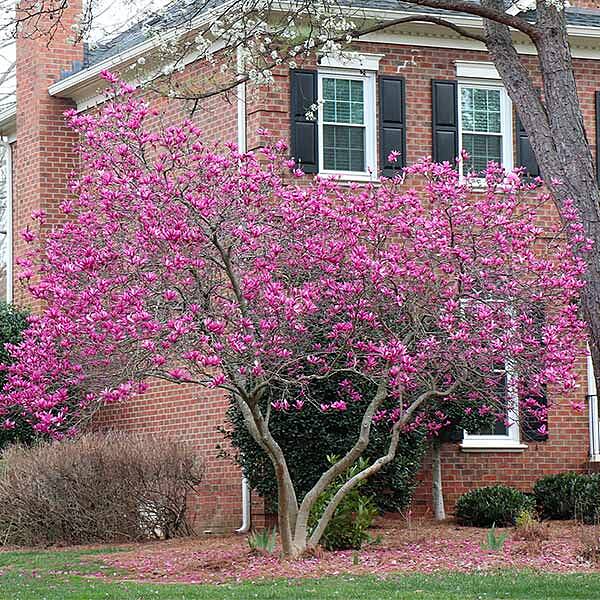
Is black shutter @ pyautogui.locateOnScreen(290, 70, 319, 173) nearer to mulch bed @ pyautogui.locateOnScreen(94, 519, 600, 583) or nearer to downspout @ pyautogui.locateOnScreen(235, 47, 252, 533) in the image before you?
downspout @ pyautogui.locateOnScreen(235, 47, 252, 533)

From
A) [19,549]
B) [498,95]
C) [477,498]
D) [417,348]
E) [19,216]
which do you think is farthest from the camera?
[19,216]

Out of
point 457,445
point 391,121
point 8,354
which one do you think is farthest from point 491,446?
point 8,354

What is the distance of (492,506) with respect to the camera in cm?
1645

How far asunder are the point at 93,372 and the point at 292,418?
4346 mm

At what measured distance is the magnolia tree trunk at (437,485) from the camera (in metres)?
17.6

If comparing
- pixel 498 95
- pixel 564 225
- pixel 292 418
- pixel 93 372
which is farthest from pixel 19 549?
pixel 498 95

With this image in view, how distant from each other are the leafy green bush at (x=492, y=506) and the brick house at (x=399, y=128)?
3.70 ft

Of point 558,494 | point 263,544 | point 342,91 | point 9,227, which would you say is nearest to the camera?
point 263,544

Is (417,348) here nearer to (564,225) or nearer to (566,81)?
(564,225)

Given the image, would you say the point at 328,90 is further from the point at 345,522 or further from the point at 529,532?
the point at 529,532

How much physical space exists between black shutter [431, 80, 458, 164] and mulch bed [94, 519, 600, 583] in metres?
5.71

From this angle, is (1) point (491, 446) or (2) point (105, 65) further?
(2) point (105, 65)

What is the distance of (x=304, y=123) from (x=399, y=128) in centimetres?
145

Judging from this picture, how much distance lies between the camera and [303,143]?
17641mm
